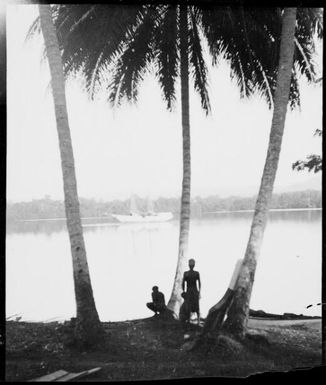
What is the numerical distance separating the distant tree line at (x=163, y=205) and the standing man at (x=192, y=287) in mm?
875

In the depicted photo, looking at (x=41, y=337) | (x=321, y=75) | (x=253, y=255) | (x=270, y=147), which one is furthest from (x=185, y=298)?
(x=321, y=75)

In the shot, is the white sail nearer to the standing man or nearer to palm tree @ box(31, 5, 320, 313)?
palm tree @ box(31, 5, 320, 313)

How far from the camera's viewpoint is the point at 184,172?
6664 millimetres

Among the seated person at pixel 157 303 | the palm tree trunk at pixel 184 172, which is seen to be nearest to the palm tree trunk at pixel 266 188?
the palm tree trunk at pixel 184 172

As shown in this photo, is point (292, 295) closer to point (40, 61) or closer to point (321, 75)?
point (321, 75)

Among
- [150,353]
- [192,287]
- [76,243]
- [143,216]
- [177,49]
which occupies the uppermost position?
[177,49]

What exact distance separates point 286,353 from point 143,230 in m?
2.57

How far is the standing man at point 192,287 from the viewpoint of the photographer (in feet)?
20.8

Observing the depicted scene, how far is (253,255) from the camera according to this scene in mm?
6309

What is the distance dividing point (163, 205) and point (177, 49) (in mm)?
A: 2294

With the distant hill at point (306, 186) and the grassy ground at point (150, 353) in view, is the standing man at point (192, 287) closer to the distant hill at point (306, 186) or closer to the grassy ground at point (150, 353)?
the grassy ground at point (150, 353)

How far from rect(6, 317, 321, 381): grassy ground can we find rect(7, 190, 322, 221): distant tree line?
4.92 ft

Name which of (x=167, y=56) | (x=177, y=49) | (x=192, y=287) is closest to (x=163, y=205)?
(x=192, y=287)

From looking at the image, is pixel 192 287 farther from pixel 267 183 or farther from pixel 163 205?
pixel 267 183
